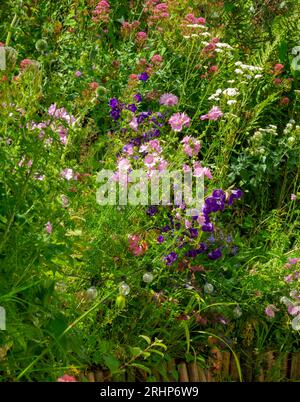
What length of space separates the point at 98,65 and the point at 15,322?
106 inches

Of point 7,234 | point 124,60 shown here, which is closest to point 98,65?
point 124,60

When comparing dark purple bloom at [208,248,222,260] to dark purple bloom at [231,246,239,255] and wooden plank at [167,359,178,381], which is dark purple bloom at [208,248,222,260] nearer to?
dark purple bloom at [231,246,239,255]

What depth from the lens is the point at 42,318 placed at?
9.43 ft
